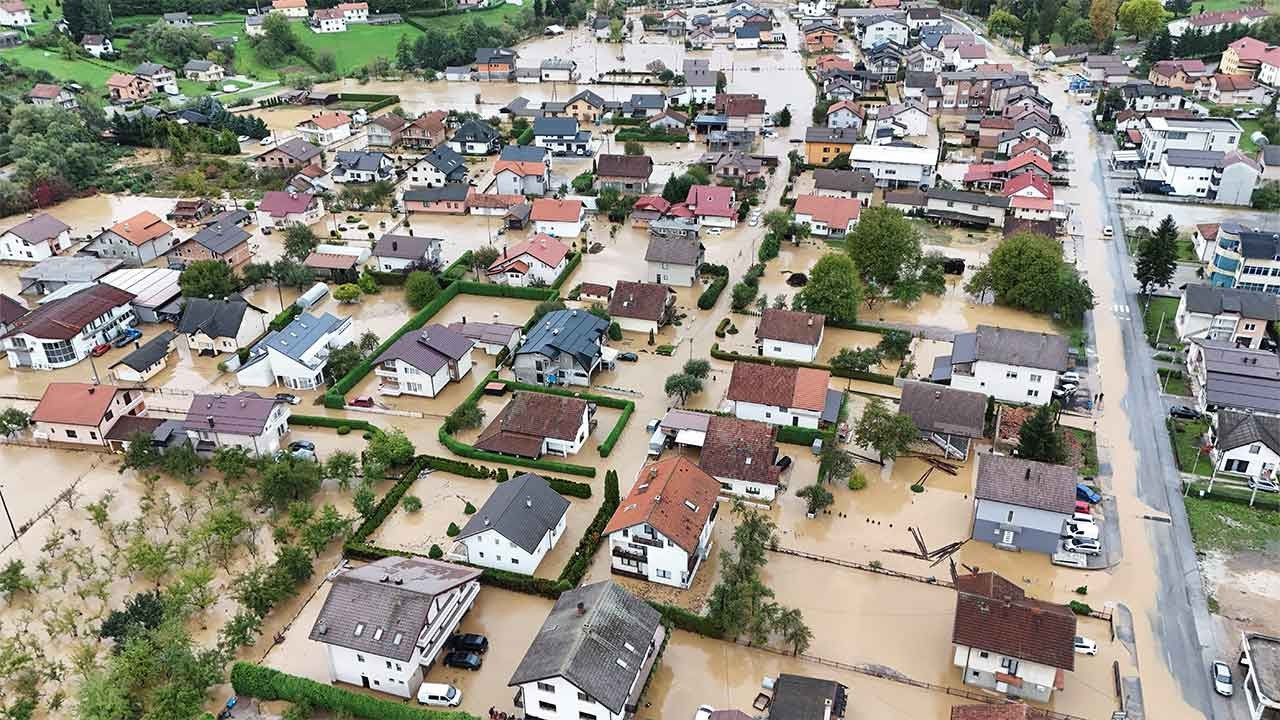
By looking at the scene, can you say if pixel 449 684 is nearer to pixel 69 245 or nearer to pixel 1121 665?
pixel 1121 665

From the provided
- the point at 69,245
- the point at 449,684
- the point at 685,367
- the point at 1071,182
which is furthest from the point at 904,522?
the point at 69,245

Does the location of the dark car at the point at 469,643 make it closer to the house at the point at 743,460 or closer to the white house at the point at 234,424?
the house at the point at 743,460

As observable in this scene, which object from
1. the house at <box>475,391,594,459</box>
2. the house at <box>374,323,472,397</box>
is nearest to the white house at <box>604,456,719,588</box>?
the house at <box>475,391,594,459</box>

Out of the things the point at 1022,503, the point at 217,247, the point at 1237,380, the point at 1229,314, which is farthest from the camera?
the point at 217,247

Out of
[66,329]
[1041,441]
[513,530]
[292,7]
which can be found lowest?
[66,329]

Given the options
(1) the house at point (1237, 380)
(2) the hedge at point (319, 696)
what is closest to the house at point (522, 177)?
(1) the house at point (1237, 380)

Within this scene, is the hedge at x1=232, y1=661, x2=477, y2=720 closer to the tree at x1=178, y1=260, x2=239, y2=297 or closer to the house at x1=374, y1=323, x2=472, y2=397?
the house at x1=374, y1=323, x2=472, y2=397

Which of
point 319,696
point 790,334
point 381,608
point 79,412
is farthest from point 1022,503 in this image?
point 79,412

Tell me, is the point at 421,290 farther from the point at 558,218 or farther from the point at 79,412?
the point at 79,412
